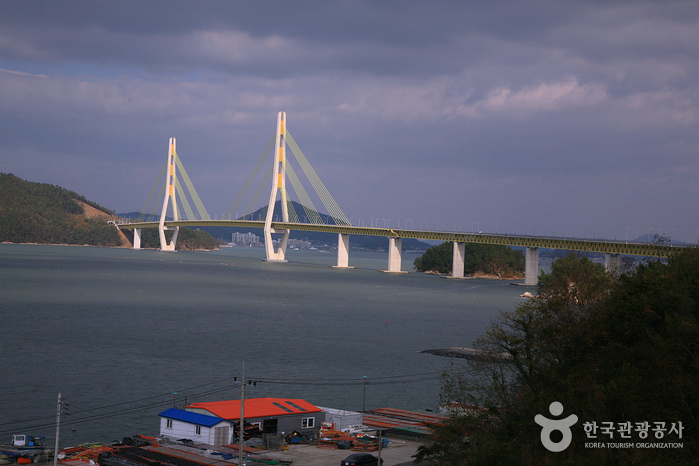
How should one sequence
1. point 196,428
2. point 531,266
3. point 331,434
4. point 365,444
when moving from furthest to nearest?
point 531,266 → point 331,434 → point 365,444 → point 196,428

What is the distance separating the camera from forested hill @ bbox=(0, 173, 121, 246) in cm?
18125

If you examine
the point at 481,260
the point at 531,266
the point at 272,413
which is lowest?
the point at 272,413

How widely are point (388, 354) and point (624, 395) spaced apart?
22.5m

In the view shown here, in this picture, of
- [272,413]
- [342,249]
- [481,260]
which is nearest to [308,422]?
[272,413]

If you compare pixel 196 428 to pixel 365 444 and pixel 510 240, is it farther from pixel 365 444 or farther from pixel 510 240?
pixel 510 240

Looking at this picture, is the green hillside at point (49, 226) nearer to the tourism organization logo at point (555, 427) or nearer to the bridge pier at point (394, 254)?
the bridge pier at point (394, 254)

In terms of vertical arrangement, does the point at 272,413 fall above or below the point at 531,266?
Result: below

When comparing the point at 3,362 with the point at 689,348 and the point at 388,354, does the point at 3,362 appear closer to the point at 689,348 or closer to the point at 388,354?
the point at 388,354

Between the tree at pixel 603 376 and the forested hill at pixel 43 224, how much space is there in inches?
7329

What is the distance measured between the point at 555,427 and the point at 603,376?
1819mm

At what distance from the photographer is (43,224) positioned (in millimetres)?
186125

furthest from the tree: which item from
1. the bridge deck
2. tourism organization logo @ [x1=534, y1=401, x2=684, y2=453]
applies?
the bridge deck

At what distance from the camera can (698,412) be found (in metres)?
12.8

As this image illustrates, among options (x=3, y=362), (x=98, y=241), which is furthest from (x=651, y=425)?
(x=98, y=241)
